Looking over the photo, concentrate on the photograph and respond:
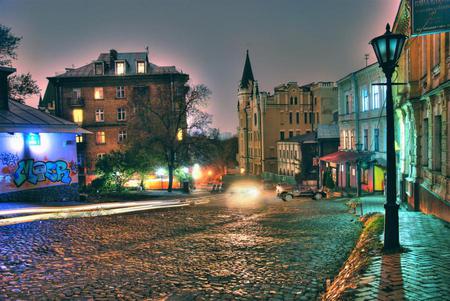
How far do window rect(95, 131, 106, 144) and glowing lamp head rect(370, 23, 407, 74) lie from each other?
4395cm

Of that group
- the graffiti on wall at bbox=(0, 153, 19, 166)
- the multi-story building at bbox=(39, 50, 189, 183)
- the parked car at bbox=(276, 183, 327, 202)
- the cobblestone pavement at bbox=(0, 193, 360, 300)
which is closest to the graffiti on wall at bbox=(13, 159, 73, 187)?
the graffiti on wall at bbox=(0, 153, 19, 166)

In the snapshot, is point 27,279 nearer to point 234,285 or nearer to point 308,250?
point 234,285

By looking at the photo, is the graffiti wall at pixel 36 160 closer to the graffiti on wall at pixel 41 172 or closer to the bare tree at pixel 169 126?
the graffiti on wall at pixel 41 172

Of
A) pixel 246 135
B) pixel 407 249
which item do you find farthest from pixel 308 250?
pixel 246 135

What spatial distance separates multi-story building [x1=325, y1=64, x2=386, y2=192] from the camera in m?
29.2

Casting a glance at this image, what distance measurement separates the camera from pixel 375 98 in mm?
30250

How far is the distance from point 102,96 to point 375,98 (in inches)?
1244

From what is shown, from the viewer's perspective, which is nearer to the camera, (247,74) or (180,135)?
(180,135)

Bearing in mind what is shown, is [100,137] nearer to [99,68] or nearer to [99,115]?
[99,115]

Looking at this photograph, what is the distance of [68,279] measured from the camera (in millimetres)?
8234

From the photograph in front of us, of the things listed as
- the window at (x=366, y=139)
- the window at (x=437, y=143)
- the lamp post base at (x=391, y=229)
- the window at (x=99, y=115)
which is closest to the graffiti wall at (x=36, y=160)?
the lamp post base at (x=391, y=229)

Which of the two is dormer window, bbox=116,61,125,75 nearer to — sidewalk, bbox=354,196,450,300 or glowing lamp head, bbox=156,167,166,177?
glowing lamp head, bbox=156,167,166,177

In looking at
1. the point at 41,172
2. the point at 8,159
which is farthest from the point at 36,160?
the point at 8,159

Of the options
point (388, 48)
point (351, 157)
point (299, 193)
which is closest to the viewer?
point (388, 48)
